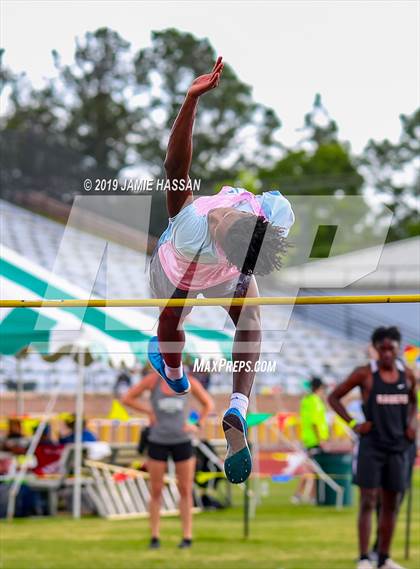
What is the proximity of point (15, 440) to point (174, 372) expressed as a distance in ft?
26.4

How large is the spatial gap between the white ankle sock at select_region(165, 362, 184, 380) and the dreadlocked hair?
0.97 m

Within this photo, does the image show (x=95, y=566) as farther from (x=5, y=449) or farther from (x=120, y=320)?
(x=5, y=449)

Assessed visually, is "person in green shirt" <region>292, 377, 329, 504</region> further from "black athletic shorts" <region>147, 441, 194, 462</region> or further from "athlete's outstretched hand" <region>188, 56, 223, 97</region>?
"athlete's outstretched hand" <region>188, 56, 223, 97</region>

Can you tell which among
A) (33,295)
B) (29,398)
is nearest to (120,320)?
(33,295)

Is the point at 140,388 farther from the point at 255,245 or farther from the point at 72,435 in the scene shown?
the point at 255,245

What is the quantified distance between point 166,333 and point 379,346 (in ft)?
9.06

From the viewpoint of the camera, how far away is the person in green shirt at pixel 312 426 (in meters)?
15.4

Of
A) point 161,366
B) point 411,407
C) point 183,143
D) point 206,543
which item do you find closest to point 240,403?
point 161,366

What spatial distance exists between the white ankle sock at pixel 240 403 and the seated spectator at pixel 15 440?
826 centimetres

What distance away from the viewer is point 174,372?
7379 millimetres

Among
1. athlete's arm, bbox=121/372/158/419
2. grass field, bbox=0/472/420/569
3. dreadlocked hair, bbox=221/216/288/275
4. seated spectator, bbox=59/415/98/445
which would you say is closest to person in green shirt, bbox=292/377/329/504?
grass field, bbox=0/472/420/569

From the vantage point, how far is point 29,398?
21.0 m

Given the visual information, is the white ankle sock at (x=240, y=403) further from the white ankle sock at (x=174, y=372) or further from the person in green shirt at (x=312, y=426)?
the person in green shirt at (x=312, y=426)

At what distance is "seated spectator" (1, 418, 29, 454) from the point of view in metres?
14.8
